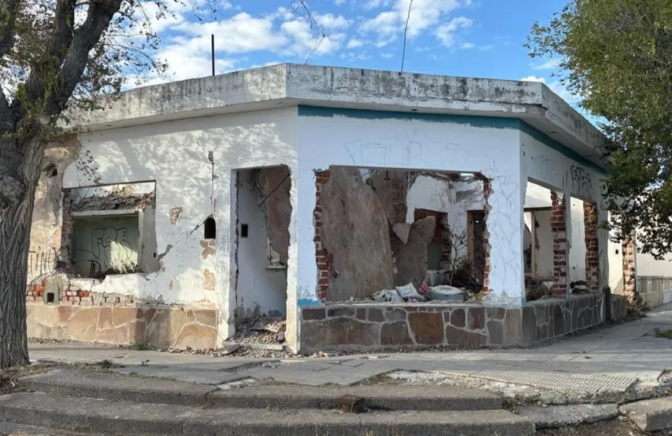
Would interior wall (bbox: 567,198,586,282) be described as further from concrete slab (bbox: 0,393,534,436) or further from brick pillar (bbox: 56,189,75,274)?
brick pillar (bbox: 56,189,75,274)

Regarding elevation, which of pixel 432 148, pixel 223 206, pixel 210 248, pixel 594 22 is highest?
pixel 594 22

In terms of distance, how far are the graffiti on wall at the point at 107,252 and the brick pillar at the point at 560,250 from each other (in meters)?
8.71

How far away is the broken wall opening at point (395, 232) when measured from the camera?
1045 cm

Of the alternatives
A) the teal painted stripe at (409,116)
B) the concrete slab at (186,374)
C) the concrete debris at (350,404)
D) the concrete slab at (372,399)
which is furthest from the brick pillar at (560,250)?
the concrete slab at (186,374)

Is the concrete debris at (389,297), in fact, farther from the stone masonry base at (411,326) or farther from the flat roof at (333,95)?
the flat roof at (333,95)

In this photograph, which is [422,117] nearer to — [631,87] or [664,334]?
[631,87]

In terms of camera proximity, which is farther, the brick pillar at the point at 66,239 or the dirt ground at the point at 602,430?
the brick pillar at the point at 66,239

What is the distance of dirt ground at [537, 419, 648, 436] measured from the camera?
5469mm

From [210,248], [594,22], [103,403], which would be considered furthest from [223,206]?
[594,22]

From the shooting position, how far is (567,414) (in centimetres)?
567

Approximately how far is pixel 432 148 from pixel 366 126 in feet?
3.38

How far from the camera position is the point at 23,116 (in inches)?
281

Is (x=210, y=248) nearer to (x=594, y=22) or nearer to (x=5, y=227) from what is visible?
(x=5, y=227)

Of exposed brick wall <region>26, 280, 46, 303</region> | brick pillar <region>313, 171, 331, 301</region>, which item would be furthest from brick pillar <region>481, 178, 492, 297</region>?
exposed brick wall <region>26, 280, 46, 303</region>
